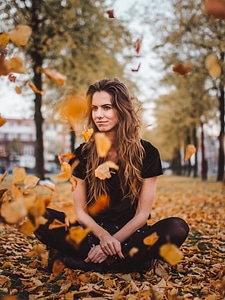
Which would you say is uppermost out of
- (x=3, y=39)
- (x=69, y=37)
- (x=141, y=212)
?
(x=69, y=37)

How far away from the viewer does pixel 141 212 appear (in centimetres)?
301

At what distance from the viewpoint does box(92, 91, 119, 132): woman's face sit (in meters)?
3.01

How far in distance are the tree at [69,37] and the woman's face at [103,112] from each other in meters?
7.58

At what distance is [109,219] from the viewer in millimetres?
3121

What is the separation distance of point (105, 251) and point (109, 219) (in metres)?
0.34

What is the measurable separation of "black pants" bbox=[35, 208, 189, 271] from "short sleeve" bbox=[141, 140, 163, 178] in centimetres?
38

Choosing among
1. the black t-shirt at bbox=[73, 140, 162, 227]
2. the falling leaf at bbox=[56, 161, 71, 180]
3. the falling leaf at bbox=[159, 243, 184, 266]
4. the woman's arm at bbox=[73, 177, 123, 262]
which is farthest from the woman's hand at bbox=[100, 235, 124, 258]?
the falling leaf at bbox=[159, 243, 184, 266]

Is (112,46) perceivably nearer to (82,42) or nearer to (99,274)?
(82,42)

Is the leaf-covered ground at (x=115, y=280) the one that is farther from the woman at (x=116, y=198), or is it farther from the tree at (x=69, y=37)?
the tree at (x=69, y=37)

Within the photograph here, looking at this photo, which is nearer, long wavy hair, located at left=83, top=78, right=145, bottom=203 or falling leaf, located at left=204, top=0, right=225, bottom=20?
falling leaf, located at left=204, top=0, right=225, bottom=20

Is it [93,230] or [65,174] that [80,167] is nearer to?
[93,230]

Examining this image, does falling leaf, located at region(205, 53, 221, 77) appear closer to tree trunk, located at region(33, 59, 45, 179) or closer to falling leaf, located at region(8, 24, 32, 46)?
falling leaf, located at region(8, 24, 32, 46)

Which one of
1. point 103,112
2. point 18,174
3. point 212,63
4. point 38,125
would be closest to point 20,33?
point 18,174

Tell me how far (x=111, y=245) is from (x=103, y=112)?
3.31 feet
